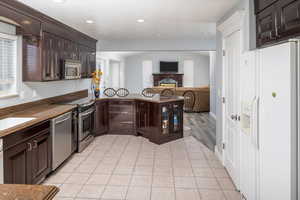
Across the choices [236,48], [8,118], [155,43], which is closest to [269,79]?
[236,48]

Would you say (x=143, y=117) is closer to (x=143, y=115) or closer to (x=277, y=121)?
(x=143, y=115)

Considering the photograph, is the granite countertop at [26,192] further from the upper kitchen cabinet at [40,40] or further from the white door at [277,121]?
the upper kitchen cabinet at [40,40]

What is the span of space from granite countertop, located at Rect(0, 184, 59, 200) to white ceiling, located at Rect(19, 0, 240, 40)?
9.04 ft

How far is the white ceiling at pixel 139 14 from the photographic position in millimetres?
3484

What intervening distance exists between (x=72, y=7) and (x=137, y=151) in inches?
109

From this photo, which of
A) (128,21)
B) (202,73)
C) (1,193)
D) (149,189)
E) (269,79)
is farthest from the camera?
(202,73)

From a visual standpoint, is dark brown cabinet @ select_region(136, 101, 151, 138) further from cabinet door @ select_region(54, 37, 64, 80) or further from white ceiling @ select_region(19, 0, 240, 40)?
cabinet door @ select_region(54, 37, 64, 80)

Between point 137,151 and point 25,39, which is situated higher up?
point 25,39

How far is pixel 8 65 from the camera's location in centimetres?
370

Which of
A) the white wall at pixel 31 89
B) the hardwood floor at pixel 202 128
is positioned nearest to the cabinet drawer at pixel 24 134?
the white wall at pixel 31 89

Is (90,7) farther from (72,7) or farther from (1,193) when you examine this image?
(1,193)

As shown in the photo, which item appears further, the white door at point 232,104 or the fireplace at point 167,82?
the fireplace at point 167,82

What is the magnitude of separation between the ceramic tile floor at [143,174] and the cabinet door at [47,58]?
4.86 feet

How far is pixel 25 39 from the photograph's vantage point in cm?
395
